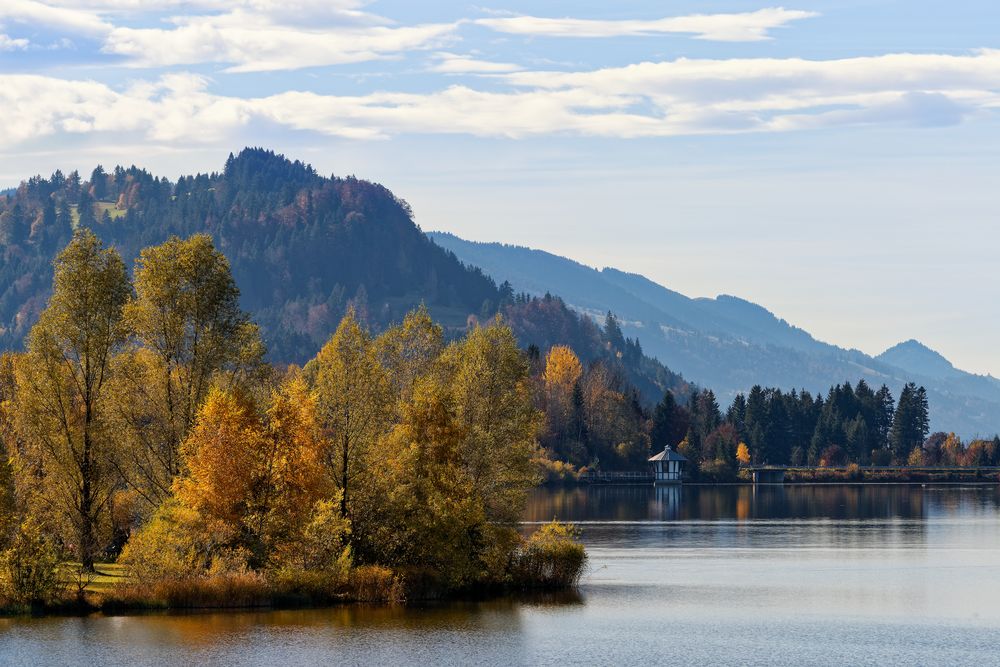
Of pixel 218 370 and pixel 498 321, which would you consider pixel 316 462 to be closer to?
pixel 218 370

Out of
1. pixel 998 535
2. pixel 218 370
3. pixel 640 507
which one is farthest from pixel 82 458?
pixel 640 507

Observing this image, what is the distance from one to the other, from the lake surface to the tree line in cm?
407

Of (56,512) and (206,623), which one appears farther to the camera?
(56,512)

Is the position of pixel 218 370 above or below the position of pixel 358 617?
above

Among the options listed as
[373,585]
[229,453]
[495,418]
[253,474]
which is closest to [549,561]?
[495,418]

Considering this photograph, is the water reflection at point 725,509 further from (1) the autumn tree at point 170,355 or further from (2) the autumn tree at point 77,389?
(2) the autumn tree at point 77,389

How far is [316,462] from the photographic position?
8044 centimetres

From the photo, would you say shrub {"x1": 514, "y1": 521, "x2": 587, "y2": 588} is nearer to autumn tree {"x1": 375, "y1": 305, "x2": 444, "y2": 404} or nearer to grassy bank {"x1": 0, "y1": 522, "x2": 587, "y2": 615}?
grassy bank {"x1": 0, "y1": 522, "x2": 587, "y2": 615}

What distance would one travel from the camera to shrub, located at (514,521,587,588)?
281ft

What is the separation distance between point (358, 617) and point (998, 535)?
79851 millimetres

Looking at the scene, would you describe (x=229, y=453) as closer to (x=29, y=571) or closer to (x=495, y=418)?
(x=29, y=571)

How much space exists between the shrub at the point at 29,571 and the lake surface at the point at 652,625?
1774 mm

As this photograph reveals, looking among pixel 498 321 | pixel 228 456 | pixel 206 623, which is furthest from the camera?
pixel 498 321

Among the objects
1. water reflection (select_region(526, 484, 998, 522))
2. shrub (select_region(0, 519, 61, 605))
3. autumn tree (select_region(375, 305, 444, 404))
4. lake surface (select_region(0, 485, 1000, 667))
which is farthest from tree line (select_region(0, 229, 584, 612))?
water reflection (select_region(526, 484, 998, 522))
